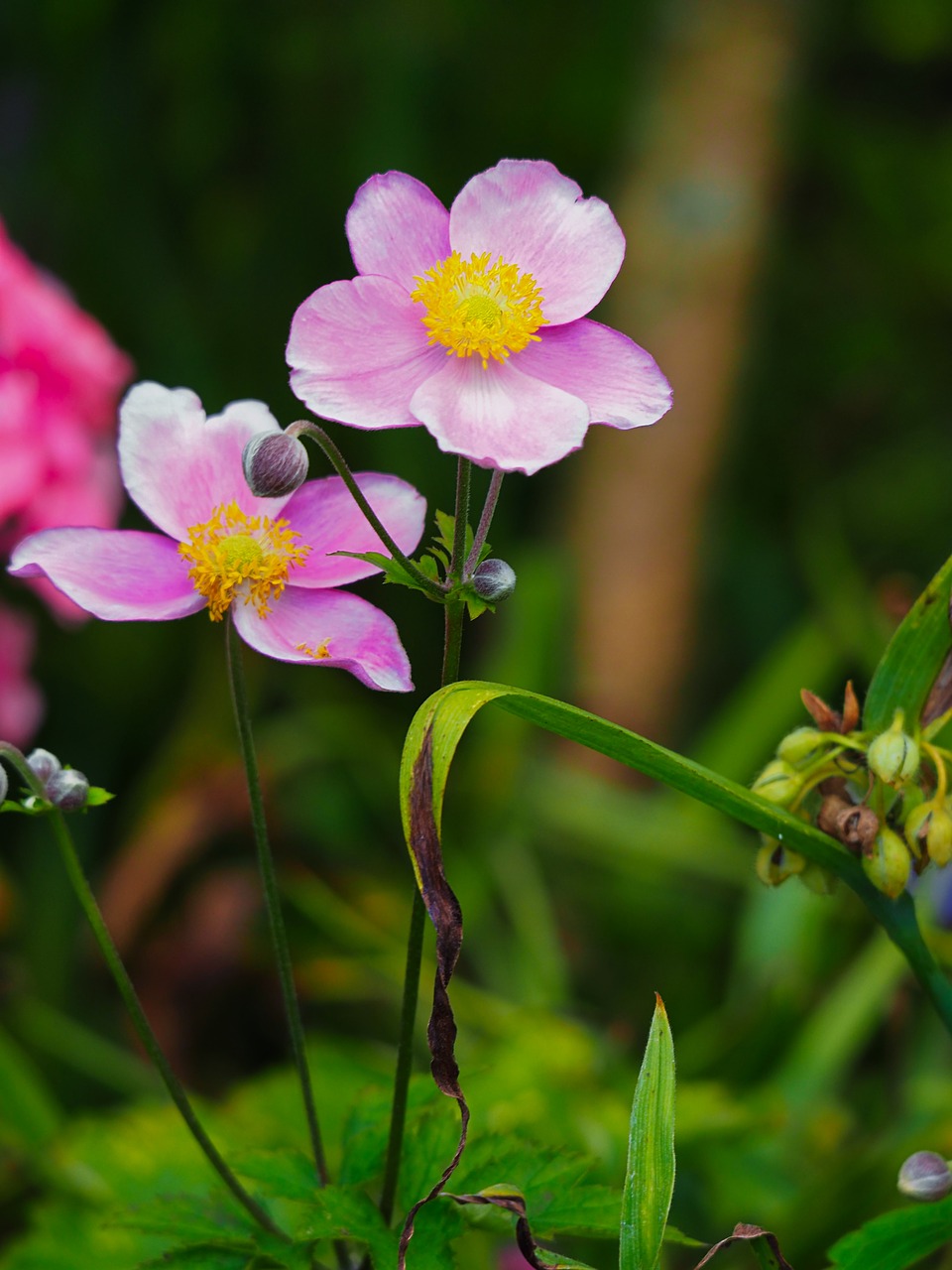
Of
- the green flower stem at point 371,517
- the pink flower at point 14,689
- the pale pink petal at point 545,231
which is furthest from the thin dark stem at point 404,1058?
the pink flower at point 14,689

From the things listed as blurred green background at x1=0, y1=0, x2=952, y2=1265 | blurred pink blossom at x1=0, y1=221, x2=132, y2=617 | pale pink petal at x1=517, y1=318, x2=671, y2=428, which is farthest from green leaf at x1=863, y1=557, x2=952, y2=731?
blurred pink blossom at x1=0, y1=221, x2=132, y2=617

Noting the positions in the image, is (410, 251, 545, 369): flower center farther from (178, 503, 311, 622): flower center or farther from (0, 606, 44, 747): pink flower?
(0, 606, 44, 747): pink flower

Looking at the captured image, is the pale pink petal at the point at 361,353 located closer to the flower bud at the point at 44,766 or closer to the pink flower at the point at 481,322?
the pink flower at the point at 481,322

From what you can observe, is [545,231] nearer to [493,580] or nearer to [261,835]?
[493,580]

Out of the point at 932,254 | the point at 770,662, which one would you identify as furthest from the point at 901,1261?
the point at 932,254

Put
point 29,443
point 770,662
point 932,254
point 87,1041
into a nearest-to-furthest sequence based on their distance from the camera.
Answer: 1. point 29,443
2. point 87,1041
3. point 770,662
4. point 932,254

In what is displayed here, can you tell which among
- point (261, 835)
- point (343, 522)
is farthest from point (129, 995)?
point (343, 522)

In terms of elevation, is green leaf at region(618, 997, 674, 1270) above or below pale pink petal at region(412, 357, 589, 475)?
below

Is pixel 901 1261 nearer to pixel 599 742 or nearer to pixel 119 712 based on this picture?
pixel 599 742
